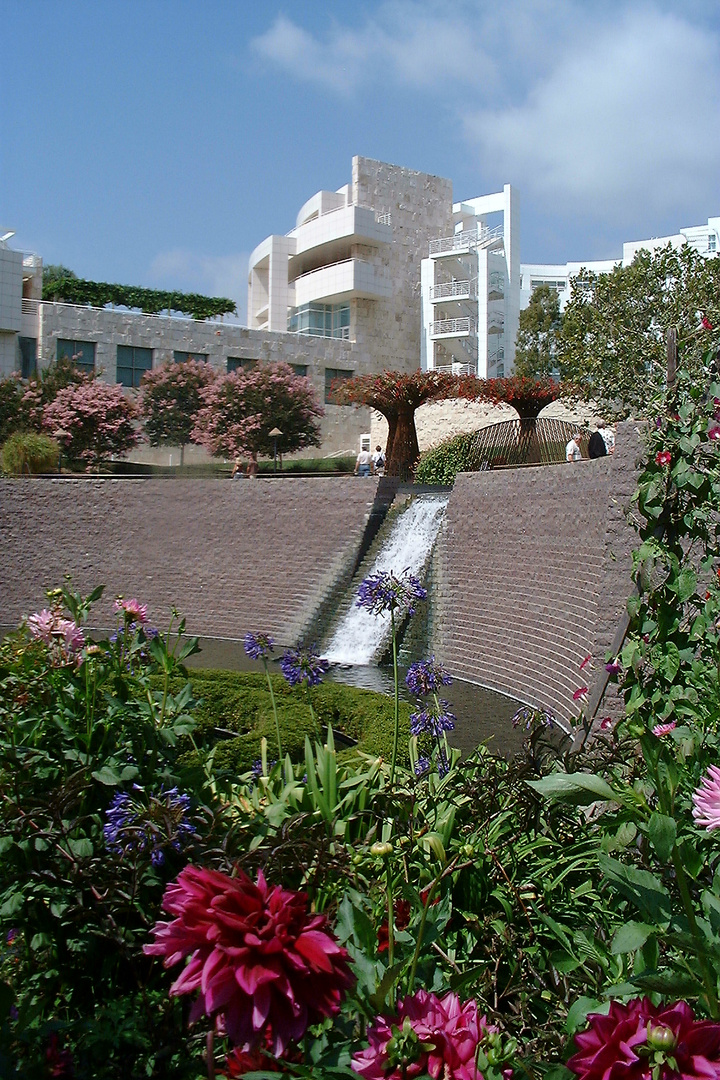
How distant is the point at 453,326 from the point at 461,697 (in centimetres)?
3309

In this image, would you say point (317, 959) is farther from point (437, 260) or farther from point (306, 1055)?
point (437, 260)

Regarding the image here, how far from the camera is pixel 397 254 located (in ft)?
142

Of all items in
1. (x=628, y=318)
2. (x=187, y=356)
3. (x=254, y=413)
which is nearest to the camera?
(x=628, y=318)

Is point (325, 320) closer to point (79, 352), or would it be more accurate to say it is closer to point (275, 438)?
point (79, 352)

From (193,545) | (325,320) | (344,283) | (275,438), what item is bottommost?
(193,545)

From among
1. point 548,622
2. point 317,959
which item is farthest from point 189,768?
point 548,622

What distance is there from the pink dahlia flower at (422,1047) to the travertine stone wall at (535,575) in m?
6.30

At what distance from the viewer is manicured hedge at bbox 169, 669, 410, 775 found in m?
7.20

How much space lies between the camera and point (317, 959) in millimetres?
1218

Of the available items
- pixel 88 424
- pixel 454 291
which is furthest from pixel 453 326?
pixel 88 424

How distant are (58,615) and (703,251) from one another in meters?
49.4

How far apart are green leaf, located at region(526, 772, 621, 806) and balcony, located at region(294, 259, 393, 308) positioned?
135 feet

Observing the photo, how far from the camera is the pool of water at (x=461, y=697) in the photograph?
934cm

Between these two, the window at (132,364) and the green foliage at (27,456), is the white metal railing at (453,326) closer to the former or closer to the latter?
the window at (132,364)
